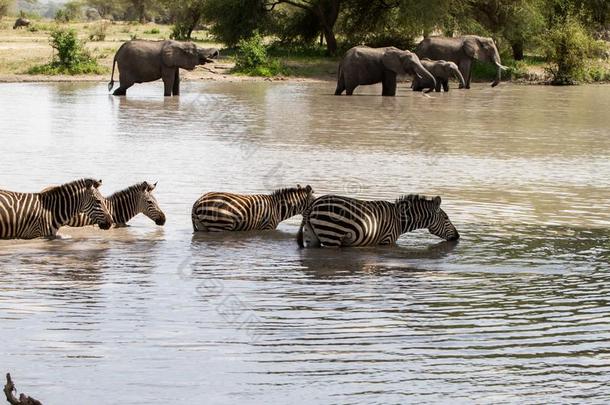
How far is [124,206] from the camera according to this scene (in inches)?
515

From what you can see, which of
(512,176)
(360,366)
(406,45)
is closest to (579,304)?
(360,366)

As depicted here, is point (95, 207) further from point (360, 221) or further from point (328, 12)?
point (328, 12)

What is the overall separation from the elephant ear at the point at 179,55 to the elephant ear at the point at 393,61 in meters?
5.83

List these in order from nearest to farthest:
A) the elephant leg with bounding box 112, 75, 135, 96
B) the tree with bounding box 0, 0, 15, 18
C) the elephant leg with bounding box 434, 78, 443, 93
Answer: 1. the elephant leg with bounding box 112, 75, 135, 96
2. the elephant leg with bounding box 434, 78, 443, 93
3. the tree with bounding box 0, 0, 15, 18

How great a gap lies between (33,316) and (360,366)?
8.01 ft

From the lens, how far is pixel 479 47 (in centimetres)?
4444

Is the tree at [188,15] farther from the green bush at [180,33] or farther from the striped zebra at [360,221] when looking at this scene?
the striped zebra at [360,221]

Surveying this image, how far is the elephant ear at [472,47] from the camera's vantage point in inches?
1731

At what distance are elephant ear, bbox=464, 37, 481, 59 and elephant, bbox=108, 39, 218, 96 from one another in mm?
11249

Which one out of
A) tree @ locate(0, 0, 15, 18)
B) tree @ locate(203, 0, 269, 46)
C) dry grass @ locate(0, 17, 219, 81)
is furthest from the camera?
tree @ locate(0, 0, 15, 18)

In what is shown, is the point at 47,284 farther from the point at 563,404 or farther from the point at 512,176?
the point at 512,176

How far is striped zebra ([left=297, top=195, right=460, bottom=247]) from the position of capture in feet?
38.1

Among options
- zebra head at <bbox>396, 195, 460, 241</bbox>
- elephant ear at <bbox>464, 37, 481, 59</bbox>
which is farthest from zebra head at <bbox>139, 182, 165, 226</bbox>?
elephant ear at <bbox>464, 37, 481, 59</bbox>

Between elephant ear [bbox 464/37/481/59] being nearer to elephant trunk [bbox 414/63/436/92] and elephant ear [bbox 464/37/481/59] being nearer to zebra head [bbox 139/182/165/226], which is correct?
elephant trunk [bbox 414/63/436/92]
